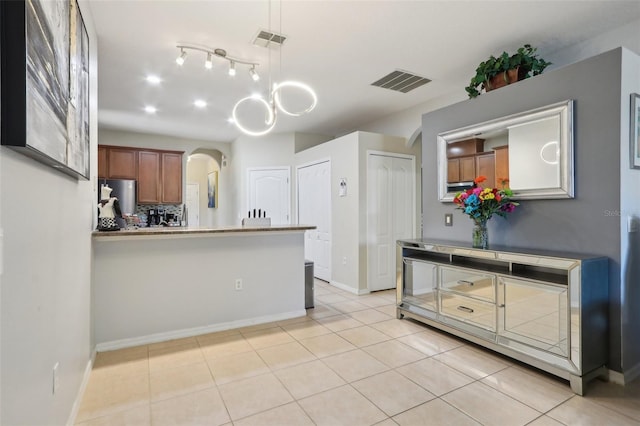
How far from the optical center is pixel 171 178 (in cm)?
671

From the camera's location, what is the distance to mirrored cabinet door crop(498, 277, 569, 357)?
2.29 m

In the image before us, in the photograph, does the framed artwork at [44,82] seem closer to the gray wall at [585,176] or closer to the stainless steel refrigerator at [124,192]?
the gray wall at [585,176]

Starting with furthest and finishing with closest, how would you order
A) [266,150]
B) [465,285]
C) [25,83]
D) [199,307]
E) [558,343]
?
1. [266,150]
2. [199,307]
3. [465,285]
4. [558,343]
5. [25,83]

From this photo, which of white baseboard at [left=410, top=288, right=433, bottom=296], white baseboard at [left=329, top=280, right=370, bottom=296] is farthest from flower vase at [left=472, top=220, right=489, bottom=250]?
white baseboard at [left=329, top=280, right=370, bottom=296]

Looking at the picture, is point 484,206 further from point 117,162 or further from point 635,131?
point 117,162

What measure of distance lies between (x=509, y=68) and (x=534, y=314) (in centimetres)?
220

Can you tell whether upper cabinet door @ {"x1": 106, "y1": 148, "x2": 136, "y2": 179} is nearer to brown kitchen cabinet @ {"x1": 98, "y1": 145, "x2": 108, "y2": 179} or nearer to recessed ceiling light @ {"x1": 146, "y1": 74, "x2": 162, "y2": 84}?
brown kitchen cabinet @ {"x1": 98, "y1": 145, "x2": 108, "y2": 179}

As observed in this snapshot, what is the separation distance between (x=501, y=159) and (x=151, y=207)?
6.45 m

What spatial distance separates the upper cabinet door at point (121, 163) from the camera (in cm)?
616

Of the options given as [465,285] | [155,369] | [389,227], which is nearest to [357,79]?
[389,227]

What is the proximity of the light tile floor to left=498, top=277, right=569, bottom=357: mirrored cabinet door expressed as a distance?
0.82 ft

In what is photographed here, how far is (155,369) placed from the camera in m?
2.55

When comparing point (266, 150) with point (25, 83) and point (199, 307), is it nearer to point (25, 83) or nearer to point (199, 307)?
point (199, 307)

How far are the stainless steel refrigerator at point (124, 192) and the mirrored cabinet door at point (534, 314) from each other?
6048 mm
